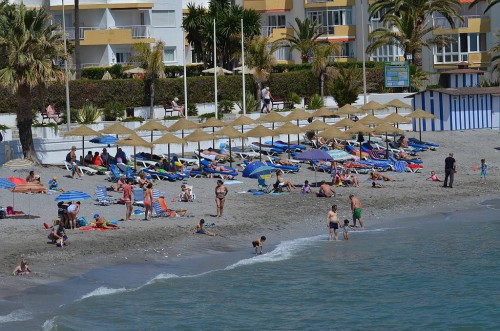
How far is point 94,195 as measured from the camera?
127ft

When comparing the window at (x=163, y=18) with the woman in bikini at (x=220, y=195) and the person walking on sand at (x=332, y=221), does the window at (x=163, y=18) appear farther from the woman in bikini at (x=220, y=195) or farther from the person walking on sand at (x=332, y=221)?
the person walking on sand at (x=332, y=221)

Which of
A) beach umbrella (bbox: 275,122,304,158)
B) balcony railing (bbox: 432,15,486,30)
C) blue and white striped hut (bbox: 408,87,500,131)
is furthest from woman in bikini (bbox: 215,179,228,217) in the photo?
balcony railing (bbox: 432,15,486,30)

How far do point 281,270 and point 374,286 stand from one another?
8.61 feet

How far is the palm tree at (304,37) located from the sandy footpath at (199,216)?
2058 centimetres

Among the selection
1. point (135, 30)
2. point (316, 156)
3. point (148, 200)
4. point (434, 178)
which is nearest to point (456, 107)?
point (434, 178)

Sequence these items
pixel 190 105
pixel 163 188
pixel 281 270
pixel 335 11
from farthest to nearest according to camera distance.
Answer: pixel 335 11 → pixel 190 105 → pixel 163 188 → pixel 281 270

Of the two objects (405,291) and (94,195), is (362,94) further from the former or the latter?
(405,291)

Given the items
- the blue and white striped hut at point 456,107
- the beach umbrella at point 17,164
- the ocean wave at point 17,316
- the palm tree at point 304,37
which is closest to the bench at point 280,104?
the blue and white striped hut at point 456,107

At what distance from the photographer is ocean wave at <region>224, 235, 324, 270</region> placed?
3230 centimetres

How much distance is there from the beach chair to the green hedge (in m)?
Answer: 18.2

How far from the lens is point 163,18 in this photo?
238 feet

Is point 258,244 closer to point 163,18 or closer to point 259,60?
point 259,60

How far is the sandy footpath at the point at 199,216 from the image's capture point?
30425mm

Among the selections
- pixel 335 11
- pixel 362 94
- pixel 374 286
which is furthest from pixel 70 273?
pixel 335 11
